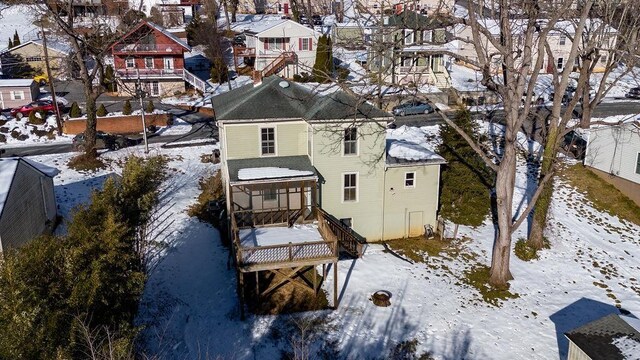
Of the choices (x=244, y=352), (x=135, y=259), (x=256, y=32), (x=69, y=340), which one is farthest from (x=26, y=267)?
(x=256, y=32)

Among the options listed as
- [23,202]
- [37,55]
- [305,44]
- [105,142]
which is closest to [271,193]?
[23,202]

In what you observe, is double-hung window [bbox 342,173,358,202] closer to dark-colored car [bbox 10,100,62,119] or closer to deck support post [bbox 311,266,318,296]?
deck support post [bbox 311,266,318,296]

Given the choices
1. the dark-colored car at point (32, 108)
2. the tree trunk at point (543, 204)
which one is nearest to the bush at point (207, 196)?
the tree trunk at point (543, 204)

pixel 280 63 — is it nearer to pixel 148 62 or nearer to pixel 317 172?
pixel 148 62

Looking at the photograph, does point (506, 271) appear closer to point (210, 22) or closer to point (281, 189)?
point (281, 189)

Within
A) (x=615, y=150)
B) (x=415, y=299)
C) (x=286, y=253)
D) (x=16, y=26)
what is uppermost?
(x=16, y=26)

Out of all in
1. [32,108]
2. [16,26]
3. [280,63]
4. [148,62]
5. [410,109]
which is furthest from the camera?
[16,26]

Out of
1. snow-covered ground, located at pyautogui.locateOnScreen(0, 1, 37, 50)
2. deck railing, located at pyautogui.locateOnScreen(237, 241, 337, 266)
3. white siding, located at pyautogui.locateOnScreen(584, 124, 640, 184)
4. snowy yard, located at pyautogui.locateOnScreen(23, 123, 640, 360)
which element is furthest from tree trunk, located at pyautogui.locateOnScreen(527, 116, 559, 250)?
snow-covered ground, located at pyautogui.locateOnScreen(0, 1, 37, 50)
